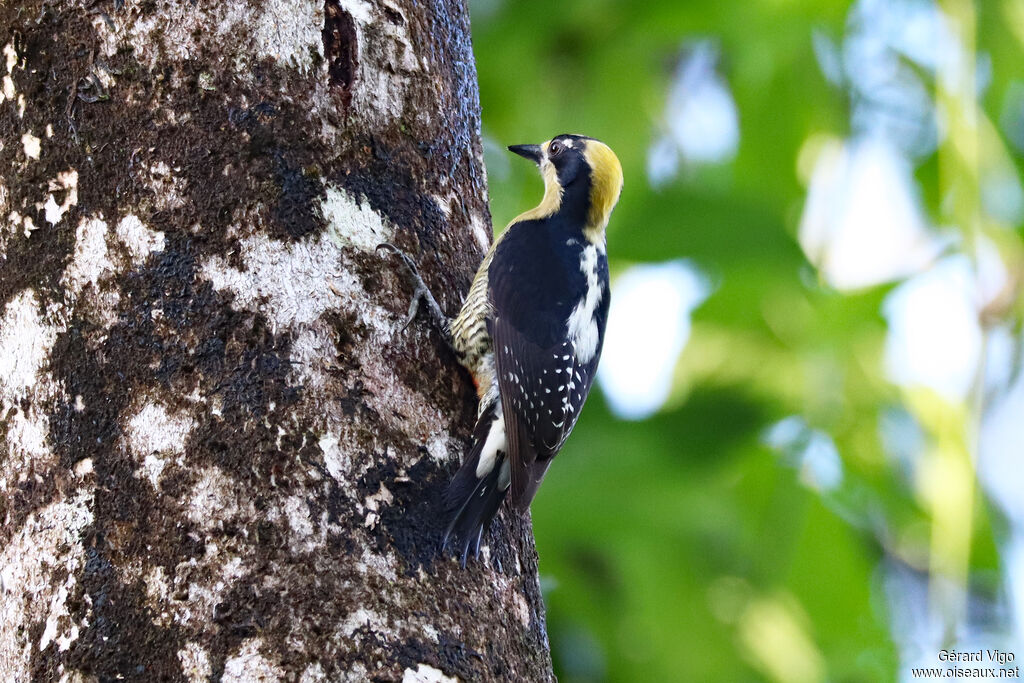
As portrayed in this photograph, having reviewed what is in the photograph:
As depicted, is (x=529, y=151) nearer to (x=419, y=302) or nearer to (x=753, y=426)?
(x=753, y=426)

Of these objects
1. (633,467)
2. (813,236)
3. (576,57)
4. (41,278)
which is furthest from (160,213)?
(576,57)

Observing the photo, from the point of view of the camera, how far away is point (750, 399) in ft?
11.1

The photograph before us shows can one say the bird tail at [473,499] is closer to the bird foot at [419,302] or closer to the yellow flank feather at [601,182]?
the bird foot at [419,302]

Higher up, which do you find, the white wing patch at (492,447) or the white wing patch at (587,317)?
the white wing patch at (587,317)

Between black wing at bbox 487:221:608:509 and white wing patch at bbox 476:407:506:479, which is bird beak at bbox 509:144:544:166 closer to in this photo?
black wing at bbox 487:221:608:509

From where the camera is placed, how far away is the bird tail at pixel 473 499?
2041mm

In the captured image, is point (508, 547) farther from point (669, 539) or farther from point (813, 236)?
point (813, 236)

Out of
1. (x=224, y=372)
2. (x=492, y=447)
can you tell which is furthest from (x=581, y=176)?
(x=224, y=372)

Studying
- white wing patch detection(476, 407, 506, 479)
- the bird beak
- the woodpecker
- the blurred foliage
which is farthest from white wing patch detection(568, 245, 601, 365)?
white wing patch detection(476, 407, 506, 479)

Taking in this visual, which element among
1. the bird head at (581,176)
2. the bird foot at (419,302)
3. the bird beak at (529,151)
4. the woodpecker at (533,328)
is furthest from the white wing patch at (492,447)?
the bird beak at (529,151)

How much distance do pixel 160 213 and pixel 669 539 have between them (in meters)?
1.87

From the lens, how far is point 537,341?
3.21 metres

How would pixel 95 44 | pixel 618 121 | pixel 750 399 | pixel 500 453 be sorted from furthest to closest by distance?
pixel 618 121, pixel 750 399, pixel 500 453, pixel 95 44

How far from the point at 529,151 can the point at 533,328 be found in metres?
0.99
